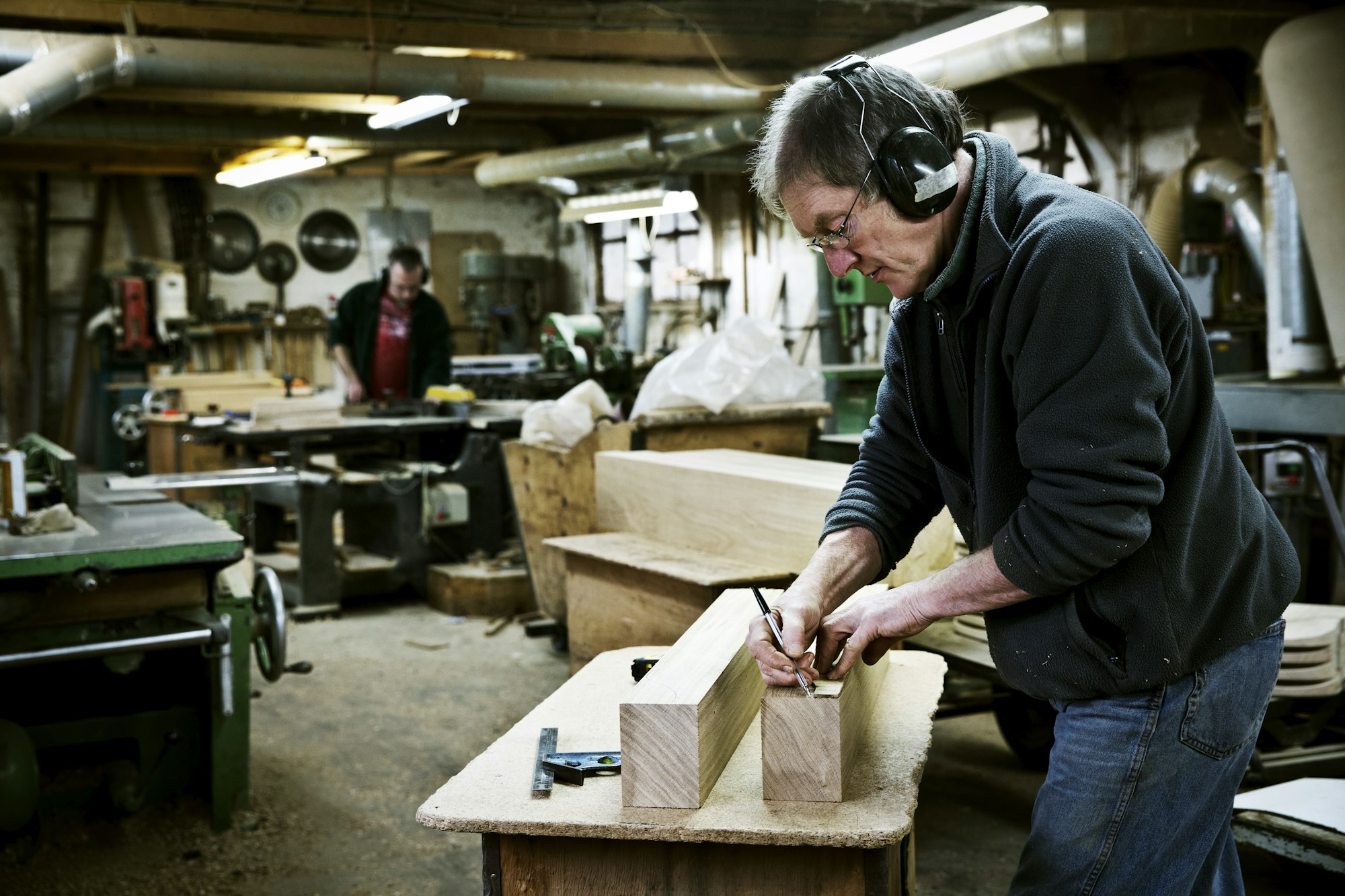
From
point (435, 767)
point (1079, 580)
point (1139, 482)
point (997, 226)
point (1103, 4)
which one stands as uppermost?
point (1103, 4)

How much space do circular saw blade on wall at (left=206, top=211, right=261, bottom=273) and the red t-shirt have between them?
5.45 metres

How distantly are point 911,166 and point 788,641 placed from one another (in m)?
0.54

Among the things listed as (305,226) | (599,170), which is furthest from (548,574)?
(305,226)

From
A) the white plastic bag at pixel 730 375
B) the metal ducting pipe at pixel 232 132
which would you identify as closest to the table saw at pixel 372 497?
the white plastic bag at pixel 730 375

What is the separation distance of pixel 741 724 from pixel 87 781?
84.0 inches

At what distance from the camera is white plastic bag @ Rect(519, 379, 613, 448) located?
13.1ft

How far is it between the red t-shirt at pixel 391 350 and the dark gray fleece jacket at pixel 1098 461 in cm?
504

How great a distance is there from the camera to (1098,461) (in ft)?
3.60

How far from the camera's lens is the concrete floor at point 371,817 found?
2607mm

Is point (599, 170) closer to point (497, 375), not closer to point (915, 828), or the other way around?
point (497, 375)

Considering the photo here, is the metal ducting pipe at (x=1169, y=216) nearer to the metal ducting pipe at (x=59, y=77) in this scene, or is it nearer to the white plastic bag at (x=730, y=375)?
the white plastic bag at (x=730, y=375)

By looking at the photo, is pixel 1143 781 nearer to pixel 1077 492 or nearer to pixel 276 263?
pixel 1077 492

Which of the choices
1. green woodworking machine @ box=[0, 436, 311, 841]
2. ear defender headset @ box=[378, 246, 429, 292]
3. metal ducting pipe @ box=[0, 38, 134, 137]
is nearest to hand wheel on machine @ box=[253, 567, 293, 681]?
green woodworking machine @ box=[0, 436, 311, 841]

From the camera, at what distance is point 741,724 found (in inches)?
59.2
